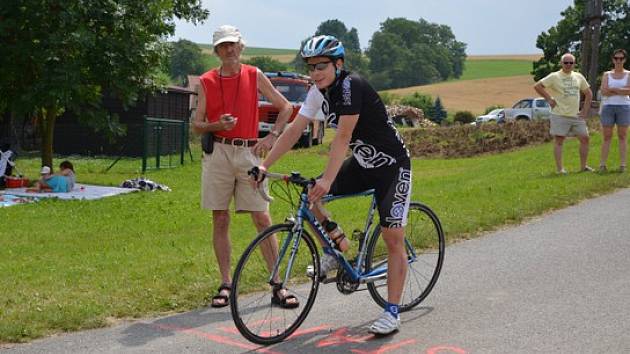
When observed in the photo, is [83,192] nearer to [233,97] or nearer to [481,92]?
[233,97]

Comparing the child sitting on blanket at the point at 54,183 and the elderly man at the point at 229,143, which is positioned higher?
the elderly man at the point at 229,143

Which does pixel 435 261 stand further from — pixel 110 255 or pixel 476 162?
pixel 476 162

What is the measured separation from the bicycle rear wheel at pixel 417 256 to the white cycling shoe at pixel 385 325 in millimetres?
480

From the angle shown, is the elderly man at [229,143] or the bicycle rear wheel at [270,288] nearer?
the bicycle rear wheel at [270,288]

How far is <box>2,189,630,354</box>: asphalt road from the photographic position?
18.0ft

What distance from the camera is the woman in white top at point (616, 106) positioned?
13.8 meters

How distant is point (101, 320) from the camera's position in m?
6.08

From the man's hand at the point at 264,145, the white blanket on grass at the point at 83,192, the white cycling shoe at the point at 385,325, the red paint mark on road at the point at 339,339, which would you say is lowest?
the white blanket on grass at the point at 83,192

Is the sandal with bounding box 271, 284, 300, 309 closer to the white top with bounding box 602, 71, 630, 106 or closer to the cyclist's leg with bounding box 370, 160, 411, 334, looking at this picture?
the cyclist's leg with bounding box 370, 160, 411, 334


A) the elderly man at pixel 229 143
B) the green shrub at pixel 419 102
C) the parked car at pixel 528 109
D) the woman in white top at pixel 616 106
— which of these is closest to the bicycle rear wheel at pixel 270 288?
the elderly man at pixel 229 143

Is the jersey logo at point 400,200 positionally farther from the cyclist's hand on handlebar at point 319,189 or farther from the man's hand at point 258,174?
the man's hand at point 258,174

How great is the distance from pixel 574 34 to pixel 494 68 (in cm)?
5324

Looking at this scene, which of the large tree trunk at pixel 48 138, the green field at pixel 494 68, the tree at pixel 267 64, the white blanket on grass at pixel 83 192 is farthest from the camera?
the green field at pixel 494 68

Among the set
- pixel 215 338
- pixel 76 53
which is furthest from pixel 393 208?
pixel 76 53
